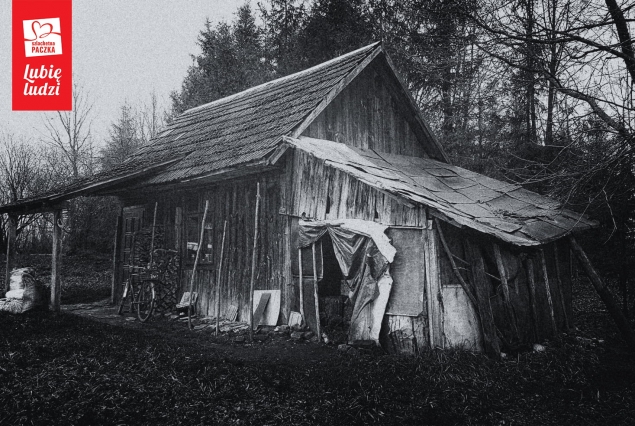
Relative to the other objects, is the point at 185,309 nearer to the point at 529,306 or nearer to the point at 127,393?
the point at 127,393

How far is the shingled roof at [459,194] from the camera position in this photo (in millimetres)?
7250

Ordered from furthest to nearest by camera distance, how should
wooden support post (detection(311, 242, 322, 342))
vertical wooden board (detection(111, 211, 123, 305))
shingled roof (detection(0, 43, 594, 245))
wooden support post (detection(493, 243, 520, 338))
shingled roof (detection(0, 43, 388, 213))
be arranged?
1. vertical wooden board (detection(111, 211, 123, 305))
2. shingled roof (detection(0, 43, 388, 213))
3. wooden support post (detection(311, 242, 322, 342))
4. shingled roof (detection(0, 43, 594, 245))
5. wooden support post (detection(493, 243, 520, 338))

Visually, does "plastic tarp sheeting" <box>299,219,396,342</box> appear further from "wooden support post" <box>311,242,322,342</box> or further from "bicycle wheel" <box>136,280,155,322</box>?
"bicycle wheel" <box>136,280,155,322</box>

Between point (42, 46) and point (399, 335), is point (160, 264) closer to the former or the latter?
point (42, 46)

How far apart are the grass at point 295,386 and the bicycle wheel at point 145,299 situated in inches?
123

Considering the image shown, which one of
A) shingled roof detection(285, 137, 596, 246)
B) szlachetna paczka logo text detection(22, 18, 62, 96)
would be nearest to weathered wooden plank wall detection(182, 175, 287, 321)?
shingled roof detection(285, 137, 596, 246)

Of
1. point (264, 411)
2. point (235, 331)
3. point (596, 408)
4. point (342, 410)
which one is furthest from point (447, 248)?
point (235, 331)

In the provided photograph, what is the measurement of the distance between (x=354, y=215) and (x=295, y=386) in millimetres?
3509

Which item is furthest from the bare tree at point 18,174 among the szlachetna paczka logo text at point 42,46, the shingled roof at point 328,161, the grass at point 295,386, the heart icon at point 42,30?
the grass at point 295,386

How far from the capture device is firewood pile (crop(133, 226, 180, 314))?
11602 millimetres

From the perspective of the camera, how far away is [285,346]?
825 cm

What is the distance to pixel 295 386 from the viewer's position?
5.68 metres

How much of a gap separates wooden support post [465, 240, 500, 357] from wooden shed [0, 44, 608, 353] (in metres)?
0.02

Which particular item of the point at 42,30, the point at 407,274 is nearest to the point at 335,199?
the point at 407,274
